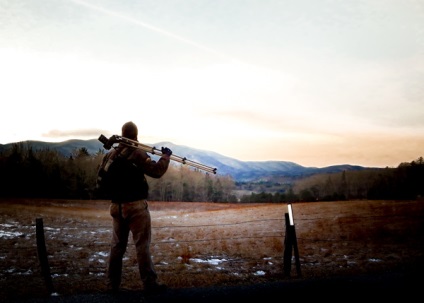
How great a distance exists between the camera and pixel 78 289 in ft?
21.2

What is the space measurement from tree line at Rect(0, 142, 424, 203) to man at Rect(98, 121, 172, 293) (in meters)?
38.7

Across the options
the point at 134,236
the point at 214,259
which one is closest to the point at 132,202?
the point at 134,236

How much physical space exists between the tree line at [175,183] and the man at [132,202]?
38.7 m

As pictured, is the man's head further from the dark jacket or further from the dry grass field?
the dry grass field

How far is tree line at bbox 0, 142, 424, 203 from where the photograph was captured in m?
48.1

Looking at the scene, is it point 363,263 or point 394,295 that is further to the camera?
point 363,263

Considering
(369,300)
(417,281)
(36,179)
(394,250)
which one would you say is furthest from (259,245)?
(36,179)

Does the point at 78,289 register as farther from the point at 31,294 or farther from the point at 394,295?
the point at 394,295

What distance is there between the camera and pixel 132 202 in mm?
5668

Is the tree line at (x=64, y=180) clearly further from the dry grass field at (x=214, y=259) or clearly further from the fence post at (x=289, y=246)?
the fence post at (x=289, y=246)

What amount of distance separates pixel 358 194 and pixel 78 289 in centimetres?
5820

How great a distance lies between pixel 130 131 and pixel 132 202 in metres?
1.21

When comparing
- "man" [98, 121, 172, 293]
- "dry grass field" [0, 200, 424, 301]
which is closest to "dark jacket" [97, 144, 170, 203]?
"man" [98, 121, 172, 293]

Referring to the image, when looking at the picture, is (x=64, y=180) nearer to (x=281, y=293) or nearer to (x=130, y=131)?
(x=130, y=131)
